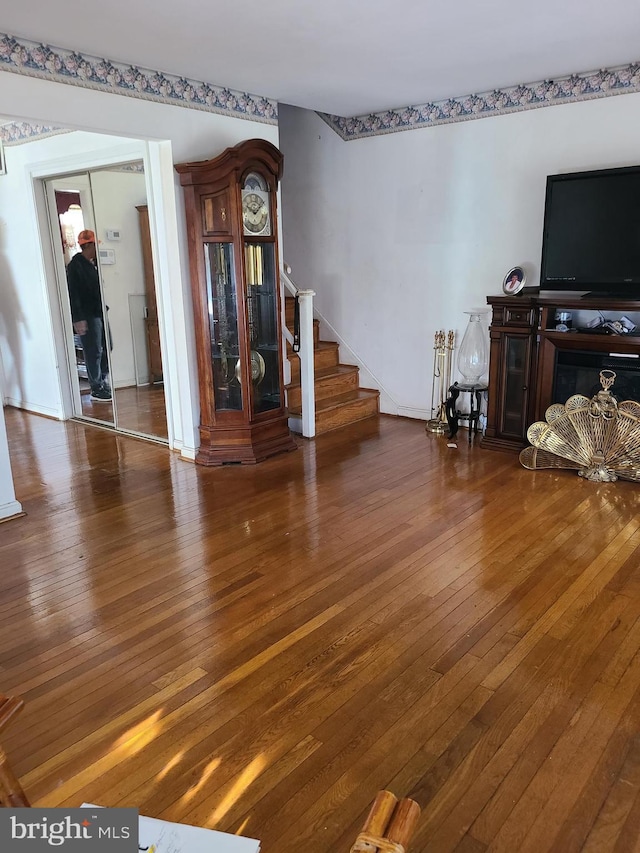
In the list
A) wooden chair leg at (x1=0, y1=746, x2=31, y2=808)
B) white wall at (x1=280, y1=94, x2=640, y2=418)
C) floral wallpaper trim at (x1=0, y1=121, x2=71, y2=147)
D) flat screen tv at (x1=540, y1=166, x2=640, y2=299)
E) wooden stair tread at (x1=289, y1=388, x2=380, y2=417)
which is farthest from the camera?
wooden stair tread at (x1=289, y1=388, x2=380, y2=417)

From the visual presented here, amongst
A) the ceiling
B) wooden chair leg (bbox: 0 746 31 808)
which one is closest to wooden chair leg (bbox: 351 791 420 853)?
wooden chair leg (bbox: 0 746 31 808)

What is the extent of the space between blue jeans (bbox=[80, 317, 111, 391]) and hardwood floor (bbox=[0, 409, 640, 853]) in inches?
74.0

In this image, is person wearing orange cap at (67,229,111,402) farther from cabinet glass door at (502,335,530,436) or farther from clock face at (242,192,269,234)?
cabinet glass door at (502,335,530,436)

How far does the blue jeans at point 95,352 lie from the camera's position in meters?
5.77

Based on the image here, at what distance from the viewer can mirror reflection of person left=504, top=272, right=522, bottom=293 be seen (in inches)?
188

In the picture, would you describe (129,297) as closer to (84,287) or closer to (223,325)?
(84,287)

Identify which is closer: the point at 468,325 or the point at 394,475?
the point at 394,475

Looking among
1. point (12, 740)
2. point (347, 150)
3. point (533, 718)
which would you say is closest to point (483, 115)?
point (347, 150)

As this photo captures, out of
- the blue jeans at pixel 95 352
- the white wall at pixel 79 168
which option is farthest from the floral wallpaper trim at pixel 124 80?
the blue jeans at pixel 95 352

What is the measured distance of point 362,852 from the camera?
0.93 metres

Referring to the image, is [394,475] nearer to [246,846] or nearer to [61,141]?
[246,846]

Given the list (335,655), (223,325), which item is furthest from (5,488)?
(335,655)

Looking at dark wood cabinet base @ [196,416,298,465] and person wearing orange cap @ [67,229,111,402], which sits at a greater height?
person wearing orange cap @ [67,229,111,402]

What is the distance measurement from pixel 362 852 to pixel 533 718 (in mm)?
1378
